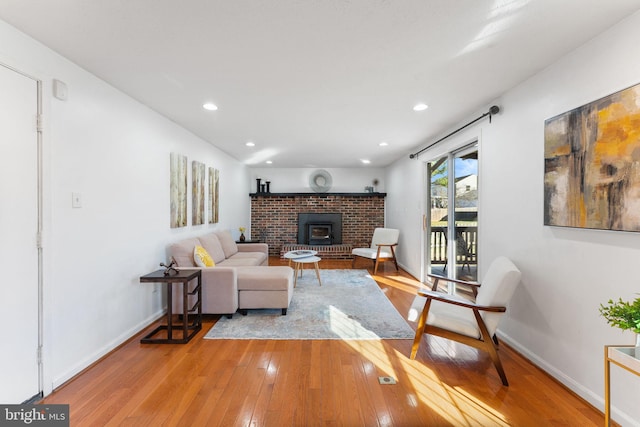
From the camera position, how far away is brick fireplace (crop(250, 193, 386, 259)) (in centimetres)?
711

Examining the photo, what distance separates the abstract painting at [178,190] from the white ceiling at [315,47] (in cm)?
67

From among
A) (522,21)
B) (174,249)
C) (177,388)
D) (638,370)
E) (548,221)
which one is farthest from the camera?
(174,249)

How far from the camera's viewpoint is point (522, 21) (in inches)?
62.1

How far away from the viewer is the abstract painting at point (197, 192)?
3951 mm

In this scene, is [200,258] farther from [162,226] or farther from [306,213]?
[306,213]

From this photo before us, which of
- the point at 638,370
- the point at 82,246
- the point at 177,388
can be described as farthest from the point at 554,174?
the point at 82,246

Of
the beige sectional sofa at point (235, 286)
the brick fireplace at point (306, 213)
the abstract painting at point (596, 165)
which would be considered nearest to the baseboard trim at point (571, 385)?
the abstract painting at point (596, 165)

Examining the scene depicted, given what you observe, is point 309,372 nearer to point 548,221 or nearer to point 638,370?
point 638,370

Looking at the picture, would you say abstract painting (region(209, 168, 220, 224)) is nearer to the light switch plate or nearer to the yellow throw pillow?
the yellow throw pillow

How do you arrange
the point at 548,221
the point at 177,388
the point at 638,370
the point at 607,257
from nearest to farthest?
the point at 638,370 < the point at 607,257 < the point at 177,388 < the point at 548,221

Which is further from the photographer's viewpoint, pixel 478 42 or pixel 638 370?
pixel 478 42

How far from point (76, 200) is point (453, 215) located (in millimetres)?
3949

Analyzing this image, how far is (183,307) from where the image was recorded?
8.74 ft

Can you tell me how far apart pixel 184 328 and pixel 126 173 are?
1.53 metres
